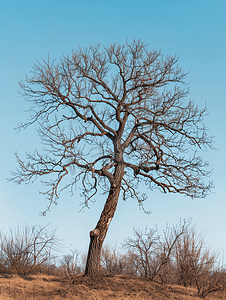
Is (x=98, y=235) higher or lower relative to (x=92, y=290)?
higher

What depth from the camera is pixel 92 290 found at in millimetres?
7809

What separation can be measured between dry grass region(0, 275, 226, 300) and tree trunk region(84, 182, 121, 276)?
43 cm

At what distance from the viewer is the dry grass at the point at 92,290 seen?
7.59 m

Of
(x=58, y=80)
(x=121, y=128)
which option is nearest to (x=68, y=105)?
(x=58, y=80)

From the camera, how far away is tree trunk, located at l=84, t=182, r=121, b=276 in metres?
9.49

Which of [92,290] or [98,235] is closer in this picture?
[92,290]

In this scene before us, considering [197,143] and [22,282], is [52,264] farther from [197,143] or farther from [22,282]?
[197,143]

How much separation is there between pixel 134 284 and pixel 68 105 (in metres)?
6.66

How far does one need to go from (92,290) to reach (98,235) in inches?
80.3

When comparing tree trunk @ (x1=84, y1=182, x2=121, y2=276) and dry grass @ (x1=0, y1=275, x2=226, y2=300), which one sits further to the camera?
tree trunk @ (x1=84, y1=182, x2=121, y2=276)

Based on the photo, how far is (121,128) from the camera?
450 inches

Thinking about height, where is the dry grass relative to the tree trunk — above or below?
below

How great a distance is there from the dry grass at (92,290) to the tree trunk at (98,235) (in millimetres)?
426

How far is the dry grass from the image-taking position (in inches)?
299
